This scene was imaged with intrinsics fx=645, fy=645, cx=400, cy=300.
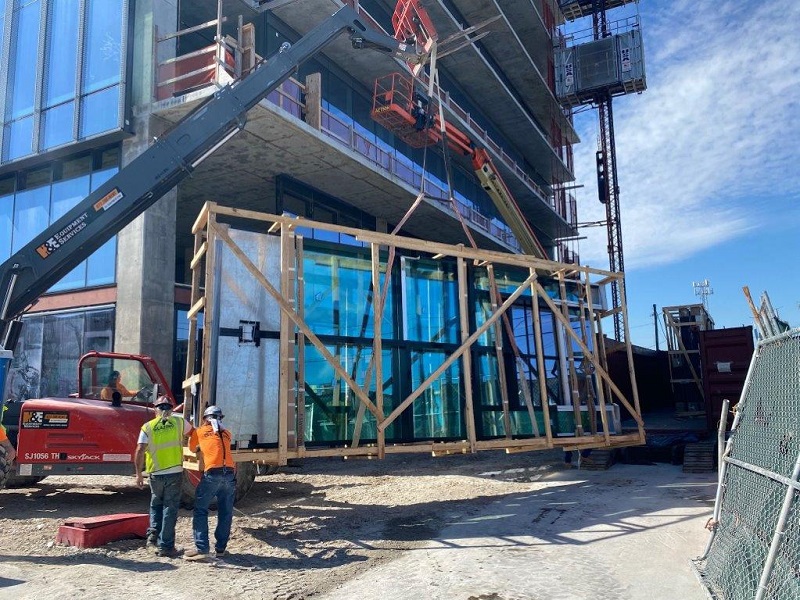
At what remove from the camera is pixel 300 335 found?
8.25m

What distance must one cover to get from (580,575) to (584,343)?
236 inches

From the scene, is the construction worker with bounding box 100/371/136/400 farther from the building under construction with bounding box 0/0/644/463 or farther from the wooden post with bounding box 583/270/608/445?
the wooden post with bounding box 583/270/608/445

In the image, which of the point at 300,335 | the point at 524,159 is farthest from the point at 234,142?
the point at 524,159

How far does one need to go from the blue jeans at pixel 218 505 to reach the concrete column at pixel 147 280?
7.85 m

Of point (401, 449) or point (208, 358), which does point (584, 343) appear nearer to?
point (401, 449)

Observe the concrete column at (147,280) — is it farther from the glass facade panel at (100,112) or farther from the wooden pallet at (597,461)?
the wooden pallet at (597,461)

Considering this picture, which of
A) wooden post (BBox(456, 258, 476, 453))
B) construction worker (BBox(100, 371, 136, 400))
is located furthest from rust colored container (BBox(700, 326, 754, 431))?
construction worker (BBox(100, 371, 136, 400))

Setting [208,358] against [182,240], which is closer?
[208,358]

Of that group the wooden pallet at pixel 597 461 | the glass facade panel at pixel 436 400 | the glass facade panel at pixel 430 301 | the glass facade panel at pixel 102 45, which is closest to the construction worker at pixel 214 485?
the glass facade panel at pixel 436 400

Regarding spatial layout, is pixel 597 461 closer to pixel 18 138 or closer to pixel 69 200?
pixel 69 200

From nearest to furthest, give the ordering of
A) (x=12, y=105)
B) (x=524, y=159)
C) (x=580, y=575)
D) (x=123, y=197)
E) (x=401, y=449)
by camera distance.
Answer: (x=580, y=575) → (x=401, y=449) → (x=123, y=197) → (x=12, y=105) → (x=524, y=159)

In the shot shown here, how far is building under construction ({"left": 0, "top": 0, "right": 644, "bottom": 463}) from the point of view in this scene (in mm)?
8258

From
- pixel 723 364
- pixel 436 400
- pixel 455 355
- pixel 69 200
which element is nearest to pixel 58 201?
pixel 69 200

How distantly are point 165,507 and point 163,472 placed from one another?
0.35 meters
